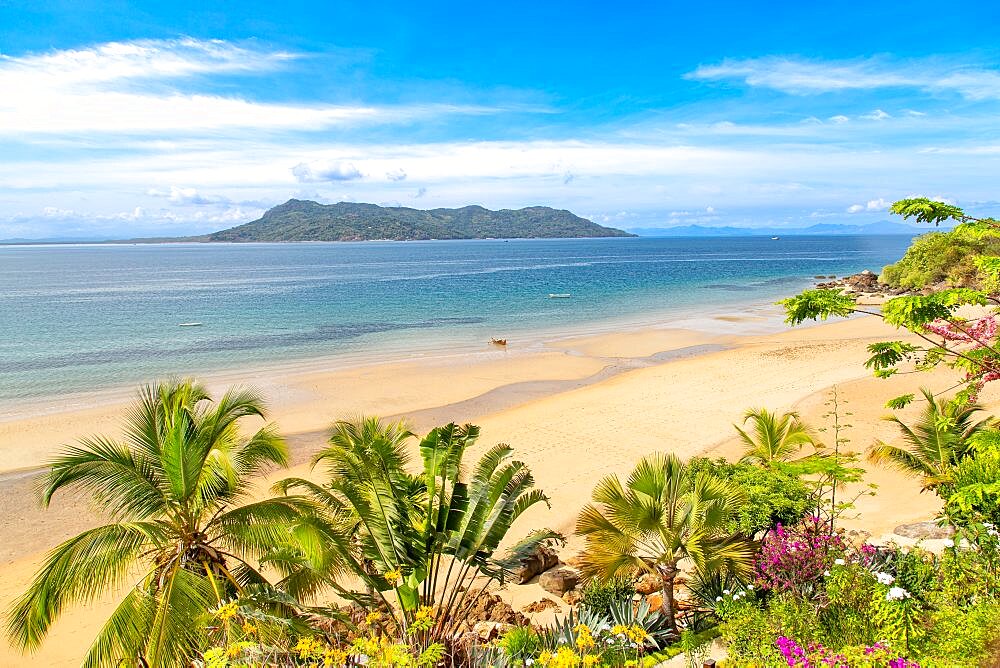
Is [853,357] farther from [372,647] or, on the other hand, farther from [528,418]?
[372,647]

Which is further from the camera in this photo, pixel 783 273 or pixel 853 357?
pixel 783 273

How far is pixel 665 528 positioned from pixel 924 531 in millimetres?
6448

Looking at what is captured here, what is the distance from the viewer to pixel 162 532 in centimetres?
758

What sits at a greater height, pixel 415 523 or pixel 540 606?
pixel 415 523

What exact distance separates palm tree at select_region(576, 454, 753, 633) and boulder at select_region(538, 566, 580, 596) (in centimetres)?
226

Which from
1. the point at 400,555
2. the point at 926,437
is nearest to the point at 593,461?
the point at 926,437

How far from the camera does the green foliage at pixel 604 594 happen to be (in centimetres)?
932

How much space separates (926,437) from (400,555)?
10309mm

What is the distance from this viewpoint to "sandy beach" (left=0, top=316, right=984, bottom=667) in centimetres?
1430

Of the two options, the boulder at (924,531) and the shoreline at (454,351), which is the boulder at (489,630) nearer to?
the boulder at (924,531)

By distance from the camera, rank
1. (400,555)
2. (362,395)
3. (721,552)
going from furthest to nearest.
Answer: (362,395) < (721,552) < (400,555)

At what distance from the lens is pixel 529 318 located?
4966 centimetres

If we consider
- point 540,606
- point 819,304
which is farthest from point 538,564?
point 819,304

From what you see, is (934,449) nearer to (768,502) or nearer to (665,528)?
(768,502)
